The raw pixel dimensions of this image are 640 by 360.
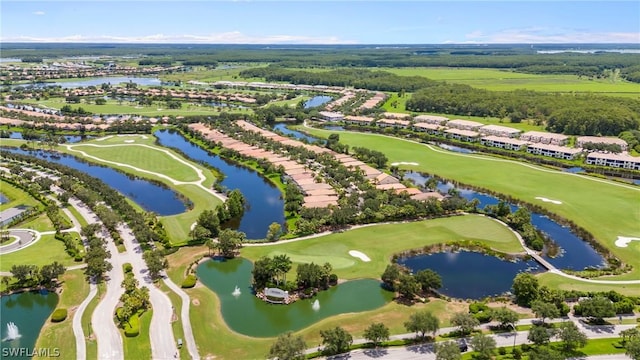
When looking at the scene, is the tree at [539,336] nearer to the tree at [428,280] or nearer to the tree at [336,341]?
the tree at [428,280]

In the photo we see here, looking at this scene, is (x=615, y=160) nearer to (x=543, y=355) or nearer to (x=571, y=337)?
(x=571, y=337)

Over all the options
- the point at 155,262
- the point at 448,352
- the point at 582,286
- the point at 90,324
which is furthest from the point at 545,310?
the point at 90,324

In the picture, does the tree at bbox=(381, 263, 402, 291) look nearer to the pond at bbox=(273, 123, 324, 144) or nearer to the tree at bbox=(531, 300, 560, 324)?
the tree at bbox=(531, 300, 560, 324)

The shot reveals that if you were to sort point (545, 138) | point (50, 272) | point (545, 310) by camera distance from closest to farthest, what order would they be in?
point (545, 310) < point (50, 272) < point (545, 138)

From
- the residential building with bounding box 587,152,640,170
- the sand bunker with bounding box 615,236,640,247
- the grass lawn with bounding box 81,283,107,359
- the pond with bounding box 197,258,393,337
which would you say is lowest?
the pond with bounding box 197,258,393,337

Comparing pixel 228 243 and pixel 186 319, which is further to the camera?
pixel 228 243

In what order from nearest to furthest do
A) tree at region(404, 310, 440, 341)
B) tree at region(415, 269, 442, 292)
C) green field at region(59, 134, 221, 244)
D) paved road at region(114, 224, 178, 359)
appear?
paved road at region(114, 224, 178, 359) → tree at region(404, 310, 440, 341) → tree at region(415, 269, 442, 292) → green field at region(59, 134, 221, 244)

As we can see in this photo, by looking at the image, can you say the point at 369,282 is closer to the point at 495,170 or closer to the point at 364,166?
the point at 364,166

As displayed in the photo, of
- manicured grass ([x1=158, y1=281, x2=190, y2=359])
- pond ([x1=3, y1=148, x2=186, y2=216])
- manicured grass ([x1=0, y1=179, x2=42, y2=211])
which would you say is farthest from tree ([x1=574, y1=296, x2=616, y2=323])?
manicured grass ([x1=0, y1=179, x2=42, y2=211])
